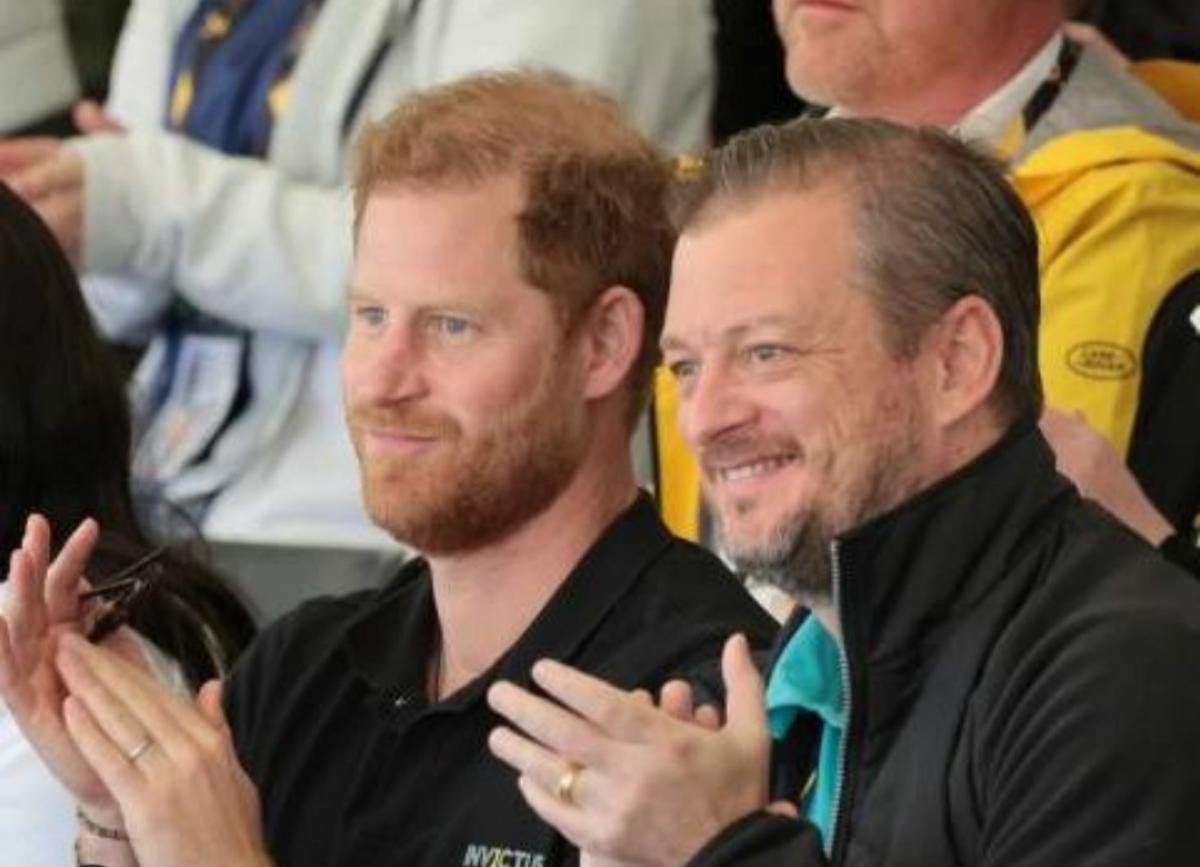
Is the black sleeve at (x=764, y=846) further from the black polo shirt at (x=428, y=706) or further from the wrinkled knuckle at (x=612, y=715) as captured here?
the black polo shirt at (x=428, y=706)

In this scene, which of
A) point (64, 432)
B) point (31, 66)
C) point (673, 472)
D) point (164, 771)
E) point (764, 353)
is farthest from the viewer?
point (31, 66)

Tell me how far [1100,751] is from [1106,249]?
3.79 ft

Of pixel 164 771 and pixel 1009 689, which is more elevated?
pixel 1009 689

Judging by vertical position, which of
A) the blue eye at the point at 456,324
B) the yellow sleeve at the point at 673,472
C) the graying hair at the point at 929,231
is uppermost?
the graying hair at the point at 929,231

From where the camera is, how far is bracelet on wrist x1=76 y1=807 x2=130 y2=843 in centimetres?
239

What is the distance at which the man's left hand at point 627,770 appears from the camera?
189cm

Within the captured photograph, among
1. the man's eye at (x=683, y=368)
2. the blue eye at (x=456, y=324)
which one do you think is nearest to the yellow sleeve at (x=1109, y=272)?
the blue eye at (x=456, y=324)

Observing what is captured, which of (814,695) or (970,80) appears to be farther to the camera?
(970,80)

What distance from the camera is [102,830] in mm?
2404

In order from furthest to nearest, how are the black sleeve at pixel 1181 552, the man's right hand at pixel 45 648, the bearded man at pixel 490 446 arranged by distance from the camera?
1. the black sleeve at pixel 1181 552
2. the bearded man at pixel 490 446
3. the man's right hand at pixel 45 648

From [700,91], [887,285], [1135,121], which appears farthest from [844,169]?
[700,91]

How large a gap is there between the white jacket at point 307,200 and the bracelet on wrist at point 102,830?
49.8 inches

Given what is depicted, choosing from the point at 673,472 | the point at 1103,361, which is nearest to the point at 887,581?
the point at 1103,361

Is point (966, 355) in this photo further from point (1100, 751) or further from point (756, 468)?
point (1100, 751)
